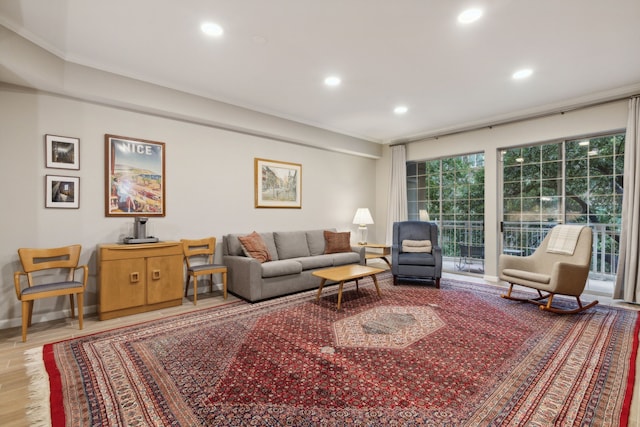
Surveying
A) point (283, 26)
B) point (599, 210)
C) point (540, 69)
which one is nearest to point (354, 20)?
point (283, 26)

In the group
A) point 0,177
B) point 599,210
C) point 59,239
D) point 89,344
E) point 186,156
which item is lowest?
point 89,344

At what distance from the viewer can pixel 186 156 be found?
424 centimetres

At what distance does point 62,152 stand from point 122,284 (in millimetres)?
1566

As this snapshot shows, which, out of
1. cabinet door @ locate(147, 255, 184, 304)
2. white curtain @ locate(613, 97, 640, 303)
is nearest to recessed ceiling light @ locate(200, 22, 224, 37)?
cabinet door @ locate(147, 255, 184, 304)

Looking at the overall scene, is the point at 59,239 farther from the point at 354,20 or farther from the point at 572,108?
the point at 572,108

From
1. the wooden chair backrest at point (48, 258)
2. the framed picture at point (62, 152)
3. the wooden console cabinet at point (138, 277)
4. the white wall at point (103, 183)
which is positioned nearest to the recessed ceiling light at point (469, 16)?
the white wall at point (103, 183)

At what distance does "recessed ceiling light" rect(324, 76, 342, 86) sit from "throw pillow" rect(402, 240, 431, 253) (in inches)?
109

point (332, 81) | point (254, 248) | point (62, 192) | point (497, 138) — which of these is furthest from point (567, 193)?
point (62, 192)

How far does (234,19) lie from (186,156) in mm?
2193

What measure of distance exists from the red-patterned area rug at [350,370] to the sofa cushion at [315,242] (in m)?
1.86

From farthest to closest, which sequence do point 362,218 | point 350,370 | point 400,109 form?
point 362,218
point 400,109
point 350,370

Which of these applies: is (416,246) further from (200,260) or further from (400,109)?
(200,260)

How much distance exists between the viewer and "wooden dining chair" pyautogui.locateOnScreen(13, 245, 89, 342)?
276cm

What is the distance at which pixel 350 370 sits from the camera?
2182 millimetres
